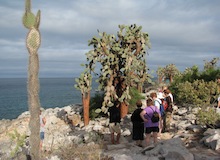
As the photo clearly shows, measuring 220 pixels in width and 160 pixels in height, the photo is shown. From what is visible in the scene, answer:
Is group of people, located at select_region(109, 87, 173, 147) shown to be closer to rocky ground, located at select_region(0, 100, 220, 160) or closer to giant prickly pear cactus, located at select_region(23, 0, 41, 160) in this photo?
rocky ground, located at select_region(0, 100, 220, 160)

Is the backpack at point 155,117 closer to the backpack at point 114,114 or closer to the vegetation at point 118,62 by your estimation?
the backpack at point 114,114

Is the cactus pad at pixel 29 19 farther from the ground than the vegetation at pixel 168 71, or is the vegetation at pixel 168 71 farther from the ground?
the cactus pad at pixel 29 19

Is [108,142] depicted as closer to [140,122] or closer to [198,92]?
[140,122]

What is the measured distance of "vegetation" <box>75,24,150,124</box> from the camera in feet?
45.3

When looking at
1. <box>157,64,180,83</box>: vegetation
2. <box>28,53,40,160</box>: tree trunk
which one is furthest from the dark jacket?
<box>157,64,180,83</box>: vegetation

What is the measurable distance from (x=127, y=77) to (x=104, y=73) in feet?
3.69

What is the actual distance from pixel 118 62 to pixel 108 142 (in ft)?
16.5

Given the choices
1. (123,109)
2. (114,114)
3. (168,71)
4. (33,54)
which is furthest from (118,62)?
(168,71)

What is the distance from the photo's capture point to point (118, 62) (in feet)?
46.8

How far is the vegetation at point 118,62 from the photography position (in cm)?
1380

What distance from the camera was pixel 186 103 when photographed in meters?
16.6

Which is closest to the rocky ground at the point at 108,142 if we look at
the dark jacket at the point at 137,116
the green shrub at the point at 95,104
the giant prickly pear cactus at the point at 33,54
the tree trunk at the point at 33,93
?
the green shrub at the point at 95,104

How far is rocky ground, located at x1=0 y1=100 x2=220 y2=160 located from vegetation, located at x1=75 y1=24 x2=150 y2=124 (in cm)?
152

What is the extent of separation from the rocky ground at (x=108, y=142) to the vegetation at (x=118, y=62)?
152 cm
